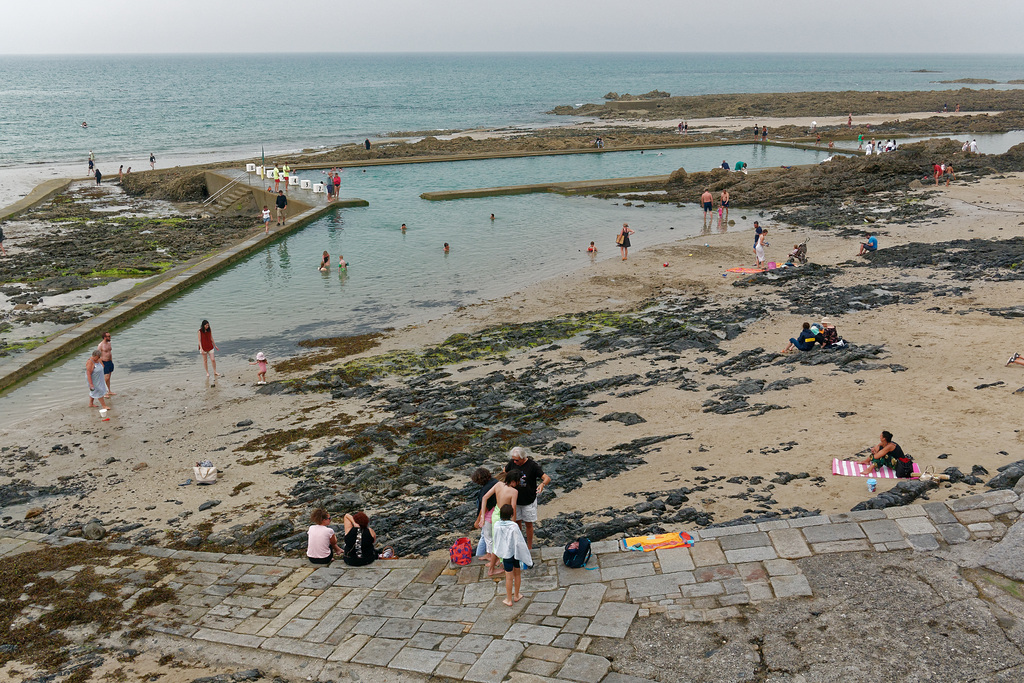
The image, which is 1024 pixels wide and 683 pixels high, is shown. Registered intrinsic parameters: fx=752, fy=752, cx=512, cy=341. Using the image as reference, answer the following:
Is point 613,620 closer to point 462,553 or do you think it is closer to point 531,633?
point 531,633

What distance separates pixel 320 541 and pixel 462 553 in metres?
1.80

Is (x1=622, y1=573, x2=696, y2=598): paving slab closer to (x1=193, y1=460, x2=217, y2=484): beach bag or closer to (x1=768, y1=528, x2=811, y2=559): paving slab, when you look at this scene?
(x1=768, y1=528, x2=811, y2=559): paving slab

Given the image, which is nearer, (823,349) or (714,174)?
(823,349)

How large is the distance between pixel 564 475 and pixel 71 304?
1829cm

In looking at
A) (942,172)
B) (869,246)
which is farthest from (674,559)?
(942,172)

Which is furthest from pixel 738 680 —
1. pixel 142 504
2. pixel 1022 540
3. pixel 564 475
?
pixel 142 504

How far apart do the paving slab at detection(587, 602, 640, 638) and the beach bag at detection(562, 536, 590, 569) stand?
72 centimetres

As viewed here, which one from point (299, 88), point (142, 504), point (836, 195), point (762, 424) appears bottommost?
point (142, 504)

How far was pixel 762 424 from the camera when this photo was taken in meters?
12.3

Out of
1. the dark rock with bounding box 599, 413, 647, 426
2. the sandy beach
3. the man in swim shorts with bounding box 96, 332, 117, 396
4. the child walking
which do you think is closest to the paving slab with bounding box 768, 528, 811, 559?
the sandy beach

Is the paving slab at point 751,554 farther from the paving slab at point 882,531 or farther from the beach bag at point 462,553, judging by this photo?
the beach bag at point 462,553

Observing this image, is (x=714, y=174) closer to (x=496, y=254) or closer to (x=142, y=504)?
(x=496, y=254)

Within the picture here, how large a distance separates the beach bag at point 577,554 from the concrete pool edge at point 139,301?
14575 millimetres

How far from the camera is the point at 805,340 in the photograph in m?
15.5
